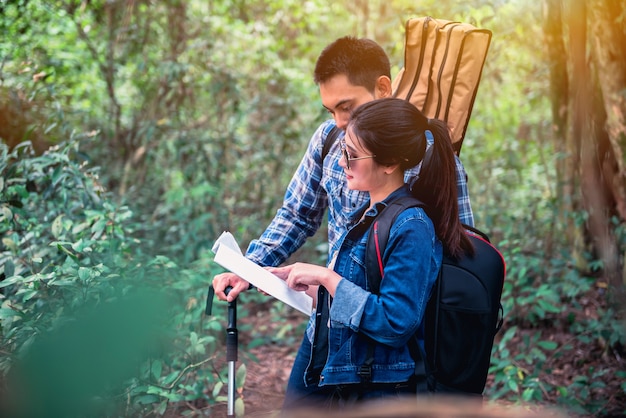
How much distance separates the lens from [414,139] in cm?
204

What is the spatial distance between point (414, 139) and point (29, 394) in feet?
4.16

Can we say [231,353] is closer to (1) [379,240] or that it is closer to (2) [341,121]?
(1) [379,240]

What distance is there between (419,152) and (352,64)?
0.76 metres

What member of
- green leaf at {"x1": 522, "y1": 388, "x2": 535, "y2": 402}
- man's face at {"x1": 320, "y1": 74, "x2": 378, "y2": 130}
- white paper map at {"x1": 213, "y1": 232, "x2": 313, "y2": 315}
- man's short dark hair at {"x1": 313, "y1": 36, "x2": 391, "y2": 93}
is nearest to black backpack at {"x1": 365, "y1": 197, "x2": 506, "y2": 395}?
white paper map at {"x1": 213, "y1": 232, "x2": 313, "y2": 315}

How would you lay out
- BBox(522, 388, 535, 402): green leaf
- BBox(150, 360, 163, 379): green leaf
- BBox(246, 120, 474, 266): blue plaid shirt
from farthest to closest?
BBox(522, 388, 535, 402): green leaf < BBox(150, 360, 163, 379): green leaf < BBox(246, 120, 474, 266): blue plaid shirt

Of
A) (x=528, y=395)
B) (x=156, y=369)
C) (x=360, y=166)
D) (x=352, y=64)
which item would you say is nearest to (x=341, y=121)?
(x=352, y=64)

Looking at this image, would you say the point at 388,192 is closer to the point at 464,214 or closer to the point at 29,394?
the point at 464,214

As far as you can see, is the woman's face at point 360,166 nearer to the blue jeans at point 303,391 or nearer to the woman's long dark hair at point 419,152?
the woman's long dark hair at point 419,152

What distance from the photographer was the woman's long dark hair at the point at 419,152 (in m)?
2.00

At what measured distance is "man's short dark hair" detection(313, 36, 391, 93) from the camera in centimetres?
269

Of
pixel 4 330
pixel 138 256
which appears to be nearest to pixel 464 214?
pixel 4 330

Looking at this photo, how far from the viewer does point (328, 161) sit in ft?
8.48

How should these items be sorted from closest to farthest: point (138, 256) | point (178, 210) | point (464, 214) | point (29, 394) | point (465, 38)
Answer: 1. point (29, 394)
2. point (464, 214)
3. point (465, 38)
4. point (138, 256)
5. point (178, 210)

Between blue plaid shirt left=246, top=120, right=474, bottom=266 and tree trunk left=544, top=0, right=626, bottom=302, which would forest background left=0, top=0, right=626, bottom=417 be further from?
blue plaid shirt left=246, top=120, right=474, bottom=266
